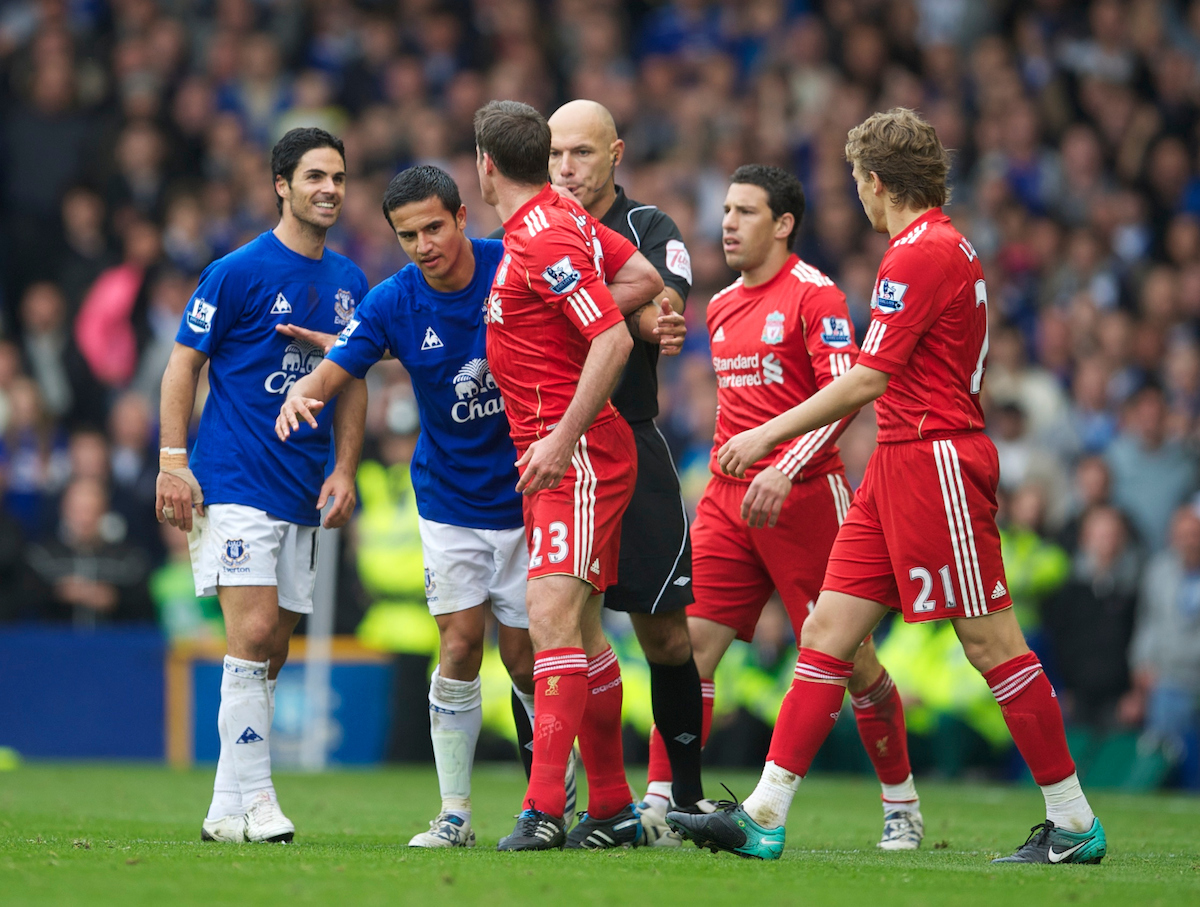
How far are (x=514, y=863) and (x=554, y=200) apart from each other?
8.11ft

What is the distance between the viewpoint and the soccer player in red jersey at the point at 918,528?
5879 millimetres

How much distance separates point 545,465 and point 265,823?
1.88 meters

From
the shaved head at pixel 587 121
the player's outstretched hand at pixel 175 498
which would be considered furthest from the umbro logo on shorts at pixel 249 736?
the shaved head at pixel 587 121

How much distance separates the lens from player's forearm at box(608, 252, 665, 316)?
646cm

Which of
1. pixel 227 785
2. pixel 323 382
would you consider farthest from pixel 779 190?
pixel 227 785

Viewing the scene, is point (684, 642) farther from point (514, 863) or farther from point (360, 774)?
point (360, 774)

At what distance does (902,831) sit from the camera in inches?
276

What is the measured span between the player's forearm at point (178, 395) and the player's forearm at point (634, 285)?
179cm

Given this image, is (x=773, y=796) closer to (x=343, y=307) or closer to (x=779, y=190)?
(x=343, y=307)

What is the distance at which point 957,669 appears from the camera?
11.8 meters

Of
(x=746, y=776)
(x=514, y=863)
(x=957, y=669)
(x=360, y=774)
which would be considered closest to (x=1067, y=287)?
(x=957, y=669)

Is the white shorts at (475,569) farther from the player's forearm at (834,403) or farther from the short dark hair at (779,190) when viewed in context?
the short dark hair at (779,190)

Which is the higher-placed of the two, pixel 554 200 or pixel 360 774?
pixel 554 200

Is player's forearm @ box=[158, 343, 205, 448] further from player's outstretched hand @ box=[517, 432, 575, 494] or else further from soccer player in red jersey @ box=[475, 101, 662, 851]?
player's outstretched hand @ box=[517, 432, 575, 494]
